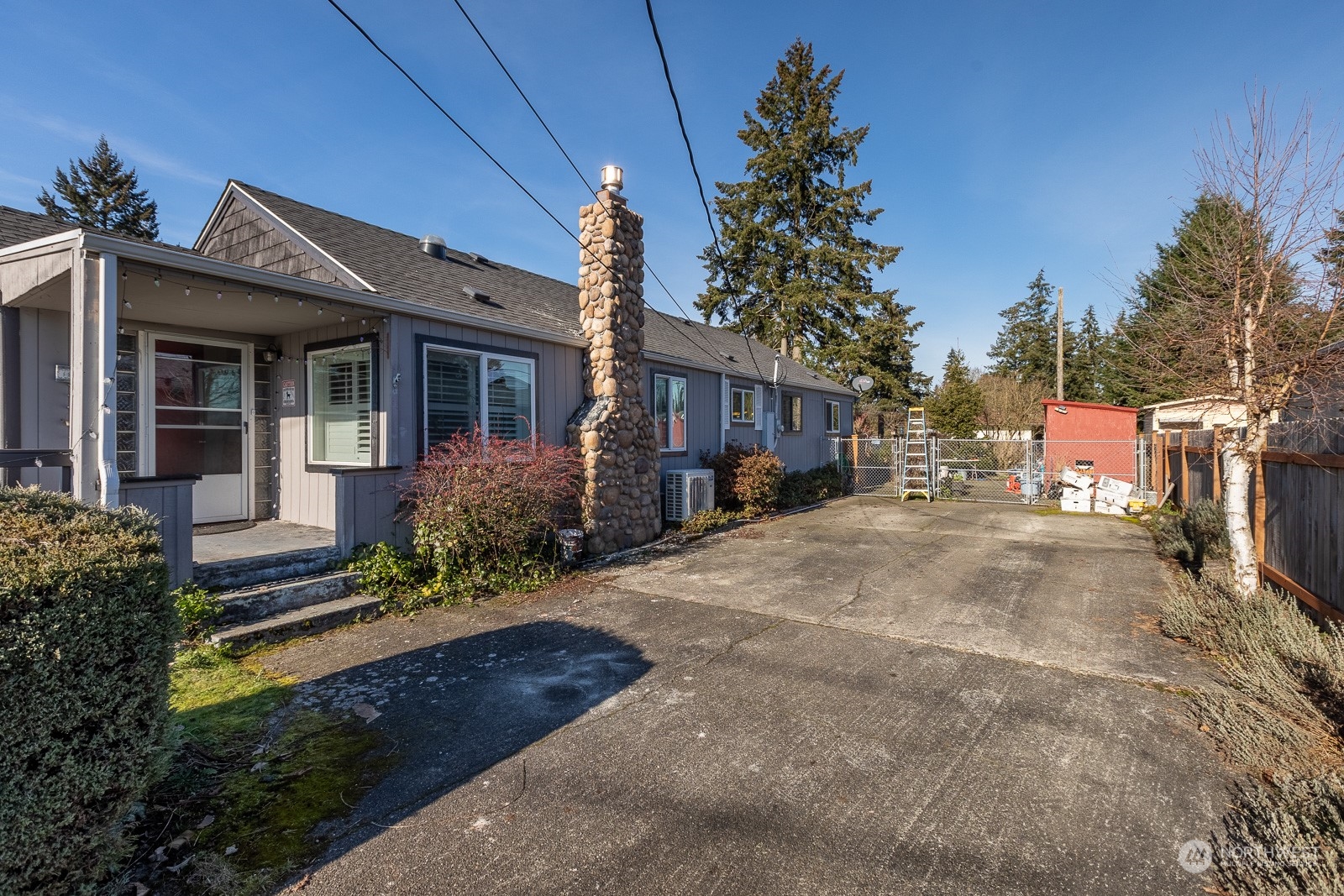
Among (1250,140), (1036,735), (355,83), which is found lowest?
(1036,735)

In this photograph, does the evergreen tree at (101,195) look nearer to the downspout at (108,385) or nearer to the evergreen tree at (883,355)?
the evergreen tree at (883,355)

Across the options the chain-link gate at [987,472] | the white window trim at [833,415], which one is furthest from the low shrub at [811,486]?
the chain-link gate at [987,472]

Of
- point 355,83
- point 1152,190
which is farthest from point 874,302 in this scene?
point 355,83

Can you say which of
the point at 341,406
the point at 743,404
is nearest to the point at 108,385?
the point at 341,406

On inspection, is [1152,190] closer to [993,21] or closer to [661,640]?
[993,21]

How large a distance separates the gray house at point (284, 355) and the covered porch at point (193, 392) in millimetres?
20

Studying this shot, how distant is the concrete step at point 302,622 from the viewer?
4719 millimetres

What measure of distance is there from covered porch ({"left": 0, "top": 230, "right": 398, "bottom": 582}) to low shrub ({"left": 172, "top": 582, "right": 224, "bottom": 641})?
196mm

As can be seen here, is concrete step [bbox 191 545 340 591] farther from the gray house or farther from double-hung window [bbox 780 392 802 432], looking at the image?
double-hung window [bbox 780 392 802 432]

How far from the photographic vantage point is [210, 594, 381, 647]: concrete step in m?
4.72

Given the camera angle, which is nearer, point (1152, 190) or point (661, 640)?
point (661, 640)

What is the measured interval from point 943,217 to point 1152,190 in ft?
33.0

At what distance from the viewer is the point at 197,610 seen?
4621mm

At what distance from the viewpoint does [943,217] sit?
15.1m
